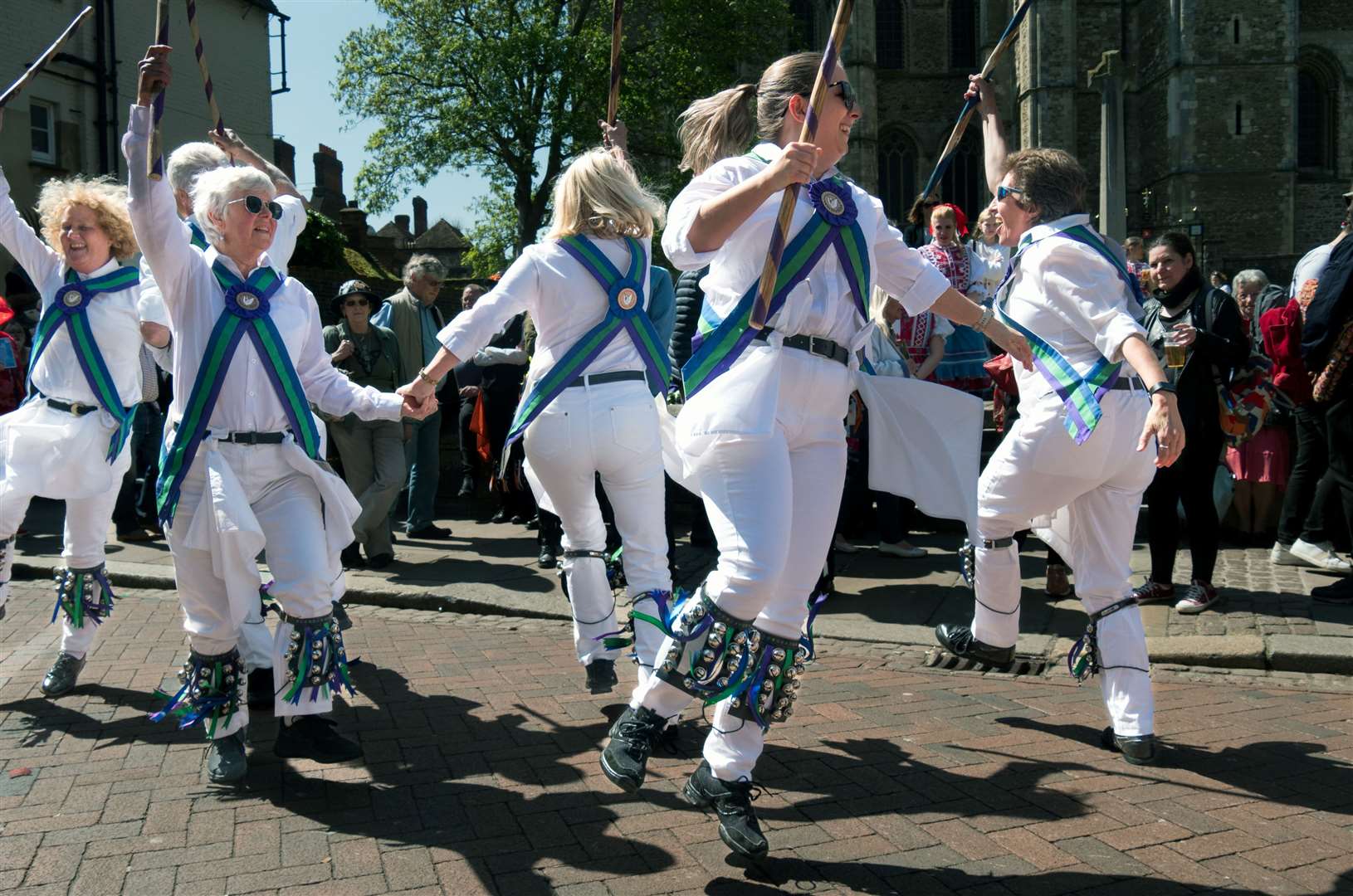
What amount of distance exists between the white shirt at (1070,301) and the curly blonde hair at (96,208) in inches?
150

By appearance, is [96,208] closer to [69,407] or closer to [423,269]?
[69,407]

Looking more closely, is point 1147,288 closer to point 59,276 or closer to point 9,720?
point 59,276

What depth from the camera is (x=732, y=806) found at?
3420 mm

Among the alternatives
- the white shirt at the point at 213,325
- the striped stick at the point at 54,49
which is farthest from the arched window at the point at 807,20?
the white shirt at the point at 213,325

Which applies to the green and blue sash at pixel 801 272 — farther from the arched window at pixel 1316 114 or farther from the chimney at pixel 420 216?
the chimney at pixel 420 216

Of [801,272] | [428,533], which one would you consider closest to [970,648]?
[801,272]

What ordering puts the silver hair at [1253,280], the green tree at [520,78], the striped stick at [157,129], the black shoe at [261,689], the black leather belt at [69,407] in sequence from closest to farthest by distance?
the striped stick at [157,129] < the black shoe at [261,689] < the black leather belt at [69,407] < the silver hair at [1253,280] < the green tree at [520,78]

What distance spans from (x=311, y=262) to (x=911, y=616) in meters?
14.0

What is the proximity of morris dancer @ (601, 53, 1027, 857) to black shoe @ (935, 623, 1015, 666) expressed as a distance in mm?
1652

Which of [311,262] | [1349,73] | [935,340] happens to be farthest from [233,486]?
[1349,73]

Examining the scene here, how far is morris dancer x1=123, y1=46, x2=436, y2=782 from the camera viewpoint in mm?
4094

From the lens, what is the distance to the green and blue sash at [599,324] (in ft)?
15.7

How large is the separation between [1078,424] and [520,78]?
33084mm

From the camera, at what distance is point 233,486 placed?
405 centimetres
